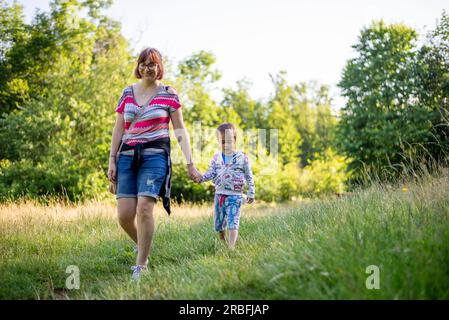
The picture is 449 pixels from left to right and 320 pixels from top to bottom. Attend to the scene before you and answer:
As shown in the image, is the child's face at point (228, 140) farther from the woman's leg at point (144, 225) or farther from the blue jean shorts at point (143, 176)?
the woman's leg at point (144, 225)

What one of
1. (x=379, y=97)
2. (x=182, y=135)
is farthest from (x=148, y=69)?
(x=379, y=97)

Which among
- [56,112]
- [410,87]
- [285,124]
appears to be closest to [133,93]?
[56,112]

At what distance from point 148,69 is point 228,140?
141 centimetres

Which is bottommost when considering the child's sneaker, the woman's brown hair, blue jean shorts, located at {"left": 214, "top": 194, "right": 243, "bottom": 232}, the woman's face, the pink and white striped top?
the child's sneaker

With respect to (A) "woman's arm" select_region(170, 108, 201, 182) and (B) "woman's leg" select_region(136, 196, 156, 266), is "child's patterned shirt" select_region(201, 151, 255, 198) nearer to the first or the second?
(A) "woman's arm" select_region(170, 108, 201, 182)

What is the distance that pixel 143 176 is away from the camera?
13.3 ft

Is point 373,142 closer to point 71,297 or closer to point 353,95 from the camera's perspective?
point 353,95

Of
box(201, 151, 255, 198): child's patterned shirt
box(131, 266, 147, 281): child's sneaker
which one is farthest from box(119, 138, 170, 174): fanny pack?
box(201, 151, 255, 198): child's patterned shirt

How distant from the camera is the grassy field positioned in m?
2.72

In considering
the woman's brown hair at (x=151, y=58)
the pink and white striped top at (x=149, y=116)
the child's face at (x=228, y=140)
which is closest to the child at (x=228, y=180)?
the child's face at (x=228, y=140)

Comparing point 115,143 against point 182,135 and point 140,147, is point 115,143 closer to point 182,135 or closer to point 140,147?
point 140,147

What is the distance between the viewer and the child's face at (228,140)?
17.1 ft

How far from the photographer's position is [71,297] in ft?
12.3

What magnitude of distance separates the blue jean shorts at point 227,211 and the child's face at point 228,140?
0.56 metres
